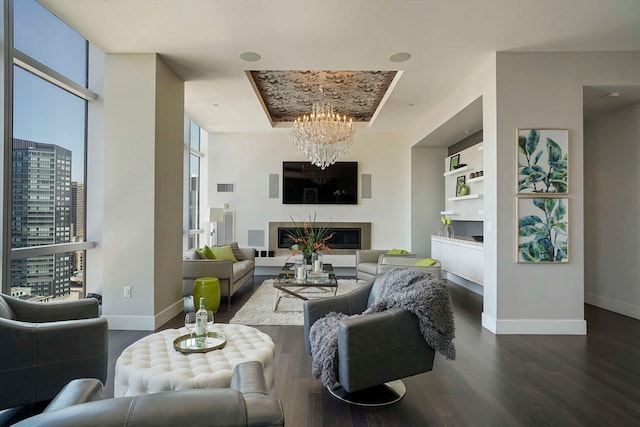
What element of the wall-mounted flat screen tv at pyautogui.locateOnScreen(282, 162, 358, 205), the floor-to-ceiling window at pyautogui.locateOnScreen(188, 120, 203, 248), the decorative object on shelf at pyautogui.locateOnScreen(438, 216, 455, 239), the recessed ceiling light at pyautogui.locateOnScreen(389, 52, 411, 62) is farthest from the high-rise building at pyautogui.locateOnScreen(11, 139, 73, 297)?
the decorative object on shelf at pyautogui.locateOnScreen(438, 216, 455, 239)

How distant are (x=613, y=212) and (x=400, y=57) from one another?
3.61m

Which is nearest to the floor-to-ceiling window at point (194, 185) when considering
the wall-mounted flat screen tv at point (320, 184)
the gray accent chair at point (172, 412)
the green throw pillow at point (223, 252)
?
the green throw pillow at point (223, 252)

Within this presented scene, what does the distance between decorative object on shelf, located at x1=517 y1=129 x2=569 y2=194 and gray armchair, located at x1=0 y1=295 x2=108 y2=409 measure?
167 inches

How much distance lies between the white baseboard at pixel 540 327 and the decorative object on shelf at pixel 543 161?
144 cm

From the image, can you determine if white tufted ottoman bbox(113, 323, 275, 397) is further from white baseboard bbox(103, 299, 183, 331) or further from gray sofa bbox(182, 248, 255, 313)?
gray sofa bbox(182, 248, 255, 313)

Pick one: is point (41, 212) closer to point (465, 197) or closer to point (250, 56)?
point (250, 56)

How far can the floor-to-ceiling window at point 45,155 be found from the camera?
3.04 meters

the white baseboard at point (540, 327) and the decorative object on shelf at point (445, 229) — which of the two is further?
the decorative object on shelf at point (445, 229)

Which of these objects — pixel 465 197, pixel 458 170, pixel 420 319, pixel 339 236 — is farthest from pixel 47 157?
pixel 458 170

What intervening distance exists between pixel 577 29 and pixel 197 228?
709 centimetres

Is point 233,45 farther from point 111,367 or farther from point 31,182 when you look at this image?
point 111,367

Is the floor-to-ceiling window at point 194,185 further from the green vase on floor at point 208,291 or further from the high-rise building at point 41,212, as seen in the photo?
the high-rise building at point 41,212

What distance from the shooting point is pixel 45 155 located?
346 centimetres

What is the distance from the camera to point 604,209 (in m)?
4.59
